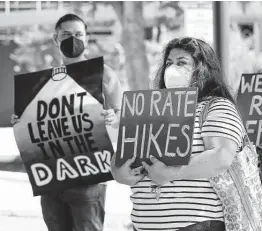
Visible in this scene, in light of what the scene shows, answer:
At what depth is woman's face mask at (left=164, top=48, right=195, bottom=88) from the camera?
6.97ft

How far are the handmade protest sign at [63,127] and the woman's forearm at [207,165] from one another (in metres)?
1.31

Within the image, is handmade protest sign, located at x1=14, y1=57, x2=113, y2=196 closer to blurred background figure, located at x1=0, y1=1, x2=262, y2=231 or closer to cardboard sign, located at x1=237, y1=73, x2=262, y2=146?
cardboard sign, located at x1=237, y1=73, x2=262, y2=146

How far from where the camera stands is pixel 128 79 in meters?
6.11

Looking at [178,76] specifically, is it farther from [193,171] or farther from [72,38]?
[72,38]

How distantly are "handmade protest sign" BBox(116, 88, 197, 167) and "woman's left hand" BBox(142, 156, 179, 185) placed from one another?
0.02 m

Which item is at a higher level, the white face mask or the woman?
the white face mask

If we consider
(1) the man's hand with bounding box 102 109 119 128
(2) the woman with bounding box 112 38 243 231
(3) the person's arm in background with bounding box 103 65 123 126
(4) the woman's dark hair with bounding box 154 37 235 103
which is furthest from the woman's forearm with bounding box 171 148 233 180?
(3) the person's arm in background with bounding box 103 65 123 126

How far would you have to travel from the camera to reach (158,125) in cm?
203

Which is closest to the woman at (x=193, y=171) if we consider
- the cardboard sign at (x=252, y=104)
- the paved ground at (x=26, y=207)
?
the cardboard sign at (x=252, y=104)

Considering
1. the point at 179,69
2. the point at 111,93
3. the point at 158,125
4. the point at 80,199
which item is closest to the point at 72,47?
the point at 111,93

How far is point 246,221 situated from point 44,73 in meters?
1.70

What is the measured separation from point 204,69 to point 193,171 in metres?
0.38

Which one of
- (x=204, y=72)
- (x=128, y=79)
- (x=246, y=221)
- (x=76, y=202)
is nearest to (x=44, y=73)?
(x=76, y=202)

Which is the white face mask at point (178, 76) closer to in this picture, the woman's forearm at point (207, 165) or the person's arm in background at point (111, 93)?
the woman's forearm at point (207, 165)
